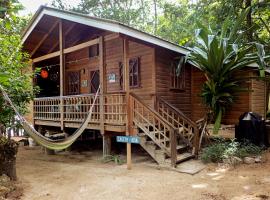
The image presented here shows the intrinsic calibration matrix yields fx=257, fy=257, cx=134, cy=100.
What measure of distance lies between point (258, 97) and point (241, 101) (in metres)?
0.88

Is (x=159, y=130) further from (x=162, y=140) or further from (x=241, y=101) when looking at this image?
(x=241, y=101)

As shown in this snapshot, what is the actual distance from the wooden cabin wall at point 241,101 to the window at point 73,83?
4.82 metres

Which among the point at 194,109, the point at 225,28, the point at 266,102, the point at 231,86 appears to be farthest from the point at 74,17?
the point at 266,102

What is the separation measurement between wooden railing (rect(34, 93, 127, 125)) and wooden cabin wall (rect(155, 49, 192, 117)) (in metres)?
1.57

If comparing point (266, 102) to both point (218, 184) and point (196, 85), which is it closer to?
point (196, 85)

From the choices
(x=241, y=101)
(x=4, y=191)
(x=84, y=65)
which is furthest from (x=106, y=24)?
(x=241, y=101)

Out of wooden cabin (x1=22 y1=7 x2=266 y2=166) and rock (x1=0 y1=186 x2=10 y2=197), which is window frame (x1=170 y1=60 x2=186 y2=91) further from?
rock (x1=0 y1=186 x2=10 y2=197)

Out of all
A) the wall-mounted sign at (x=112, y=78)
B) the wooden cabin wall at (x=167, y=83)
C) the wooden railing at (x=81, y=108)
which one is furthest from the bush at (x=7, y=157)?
the wall-mounted sign at (x=112, y=78)

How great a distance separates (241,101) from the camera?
26.7 feet

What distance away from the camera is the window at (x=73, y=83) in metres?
10.9

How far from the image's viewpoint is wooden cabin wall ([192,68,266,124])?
26.3 ft

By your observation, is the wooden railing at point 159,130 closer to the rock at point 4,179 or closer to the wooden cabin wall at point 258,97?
the rock at point 4,179

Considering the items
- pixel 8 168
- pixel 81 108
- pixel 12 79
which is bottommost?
pixel 8 168

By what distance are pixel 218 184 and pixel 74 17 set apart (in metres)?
5.54
